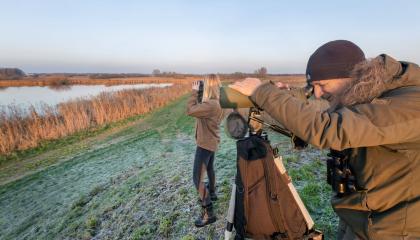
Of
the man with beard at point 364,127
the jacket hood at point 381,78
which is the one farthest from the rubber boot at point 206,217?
the jacket hood at point 381,78

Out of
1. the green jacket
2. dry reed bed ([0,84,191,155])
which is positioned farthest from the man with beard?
dry reed bed ([0,84,191,155])

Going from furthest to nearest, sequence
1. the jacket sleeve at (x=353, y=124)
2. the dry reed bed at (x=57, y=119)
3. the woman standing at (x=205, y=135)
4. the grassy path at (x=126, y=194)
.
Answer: the dry reed bed at (x=57, y=119) < the grassy path at (x=126, y=194) < the woman standing at (x=205, y=135) < the jacket sleeve at (x=353, y=124)

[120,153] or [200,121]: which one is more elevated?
[200,121]

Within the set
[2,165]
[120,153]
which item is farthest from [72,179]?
[2,165]

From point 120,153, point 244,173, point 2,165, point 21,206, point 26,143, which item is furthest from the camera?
point 26,143

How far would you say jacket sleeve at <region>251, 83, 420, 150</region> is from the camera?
133 centimetres

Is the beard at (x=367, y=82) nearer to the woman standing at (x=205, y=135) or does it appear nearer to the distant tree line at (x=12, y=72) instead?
the woman standing at (x=205, y=135)

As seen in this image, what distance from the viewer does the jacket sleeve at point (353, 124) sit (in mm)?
1332

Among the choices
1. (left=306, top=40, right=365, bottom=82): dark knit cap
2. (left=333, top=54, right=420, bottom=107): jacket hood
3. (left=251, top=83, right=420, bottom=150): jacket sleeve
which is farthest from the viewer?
(left=306, top=40, right=365, bottom=82): dark knit cap

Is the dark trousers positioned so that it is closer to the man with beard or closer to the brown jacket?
the brown jacket

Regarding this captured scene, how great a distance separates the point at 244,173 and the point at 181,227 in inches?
117

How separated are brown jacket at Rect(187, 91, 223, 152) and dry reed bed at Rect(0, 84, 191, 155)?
11.6 metres

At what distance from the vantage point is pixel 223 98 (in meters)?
1.75

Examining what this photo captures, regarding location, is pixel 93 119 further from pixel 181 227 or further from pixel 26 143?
pixel 181 227
